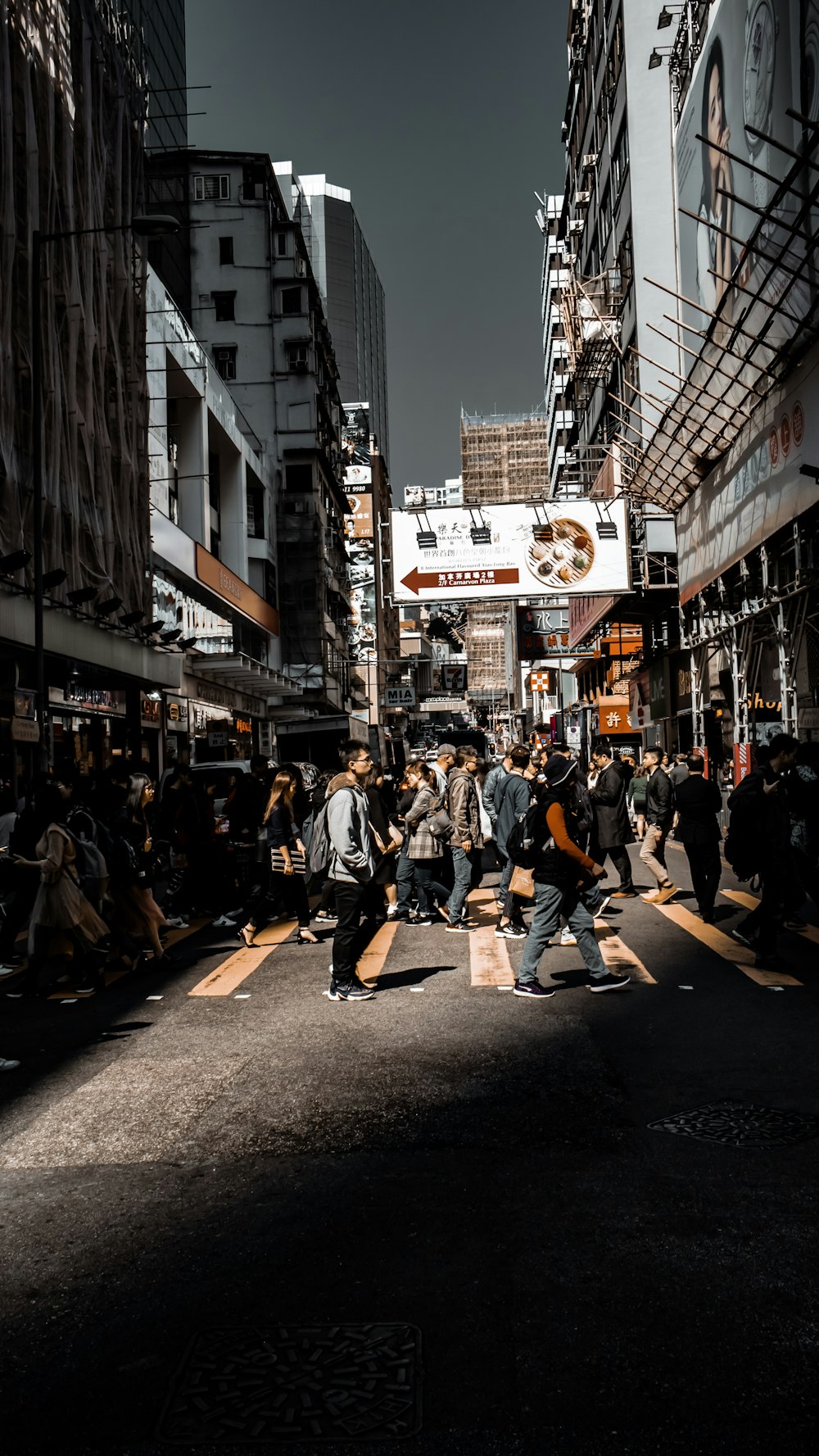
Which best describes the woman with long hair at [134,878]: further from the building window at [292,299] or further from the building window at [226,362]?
the building window at [292,299]

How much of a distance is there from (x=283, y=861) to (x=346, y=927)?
3083mm

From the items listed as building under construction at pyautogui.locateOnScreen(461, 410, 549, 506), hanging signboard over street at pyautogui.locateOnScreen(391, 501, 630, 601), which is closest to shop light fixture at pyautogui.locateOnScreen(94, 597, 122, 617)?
hanging signboard over street at pyautogui.locateOnScreen(391, 501, 630, 601)

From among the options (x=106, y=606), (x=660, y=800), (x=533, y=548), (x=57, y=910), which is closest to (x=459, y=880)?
(x=660, y=800)

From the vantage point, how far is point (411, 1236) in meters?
4.43

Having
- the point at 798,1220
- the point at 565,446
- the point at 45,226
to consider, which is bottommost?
the point at 798,1220

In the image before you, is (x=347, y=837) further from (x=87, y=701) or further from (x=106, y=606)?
(x=87, y=701)

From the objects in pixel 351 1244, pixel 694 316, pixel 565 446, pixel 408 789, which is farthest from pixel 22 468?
pixel 565 446

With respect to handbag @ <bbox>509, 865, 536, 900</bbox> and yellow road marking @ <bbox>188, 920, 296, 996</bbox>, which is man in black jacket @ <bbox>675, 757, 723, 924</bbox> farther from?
yellow road marking @ <bbox>188, 920, 296, 996</bbox>

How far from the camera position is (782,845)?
10.2 meters

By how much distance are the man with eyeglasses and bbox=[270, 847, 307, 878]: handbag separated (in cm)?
291

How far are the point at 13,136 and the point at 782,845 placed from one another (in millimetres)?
19793

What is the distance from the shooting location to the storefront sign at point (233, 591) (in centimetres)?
3684

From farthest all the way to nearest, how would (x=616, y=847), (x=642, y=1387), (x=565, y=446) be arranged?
(x=565, y=446) → (x=616, y=847) → (x=642, y=1387)

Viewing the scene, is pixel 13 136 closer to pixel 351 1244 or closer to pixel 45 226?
pixel 45 226
